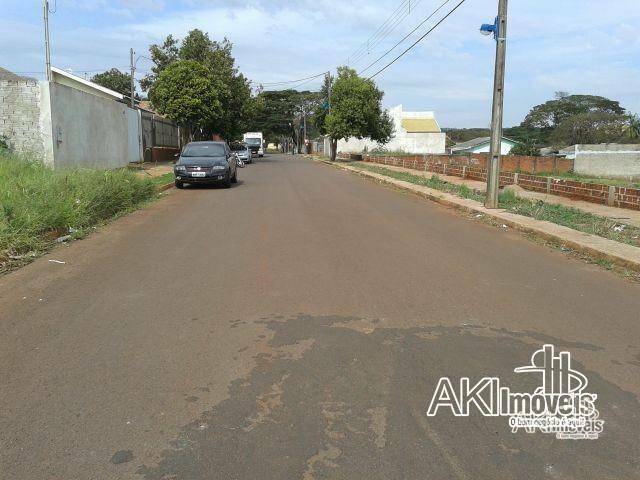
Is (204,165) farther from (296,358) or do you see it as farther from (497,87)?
(296,358)

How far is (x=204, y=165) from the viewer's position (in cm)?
2017

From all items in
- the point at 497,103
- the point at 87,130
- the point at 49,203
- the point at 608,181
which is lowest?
the point at 608,181

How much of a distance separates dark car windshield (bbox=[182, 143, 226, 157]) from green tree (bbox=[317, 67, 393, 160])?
26877mm

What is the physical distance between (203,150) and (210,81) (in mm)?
18703

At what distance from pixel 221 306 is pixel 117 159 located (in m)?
21.0

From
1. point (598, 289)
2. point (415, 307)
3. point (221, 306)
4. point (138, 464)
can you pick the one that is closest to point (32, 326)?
point (221, 306)

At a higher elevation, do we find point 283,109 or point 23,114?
point 283,109

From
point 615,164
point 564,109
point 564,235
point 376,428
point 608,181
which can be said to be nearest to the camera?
point 376,428

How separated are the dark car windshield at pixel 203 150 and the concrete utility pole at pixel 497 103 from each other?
33.5 feet

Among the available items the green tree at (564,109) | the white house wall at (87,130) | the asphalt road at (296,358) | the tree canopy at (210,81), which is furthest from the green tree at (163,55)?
the green tree at (564,109)

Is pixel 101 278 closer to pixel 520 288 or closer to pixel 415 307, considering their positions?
pixel 415 307

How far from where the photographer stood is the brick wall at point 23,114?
18078mm

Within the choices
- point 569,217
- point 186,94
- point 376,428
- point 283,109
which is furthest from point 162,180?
point 283,109

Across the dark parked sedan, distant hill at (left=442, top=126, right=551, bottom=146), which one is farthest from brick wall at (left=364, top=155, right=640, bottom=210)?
distant hill at (left=442, top=126, right=551, bottom=146)
